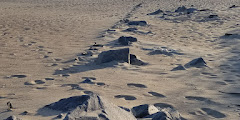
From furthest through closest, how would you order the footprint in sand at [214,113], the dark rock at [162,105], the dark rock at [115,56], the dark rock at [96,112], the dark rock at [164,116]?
1. the dark rock at [115,56]
2. the dark rock at [162,105]
3. the footprint in sand at [214,113]
4. the dark rock at [164,116]
5. the dark rock at [96,112]

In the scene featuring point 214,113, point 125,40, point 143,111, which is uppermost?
point 125,40

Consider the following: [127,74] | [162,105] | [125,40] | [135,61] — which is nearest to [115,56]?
[135,61]

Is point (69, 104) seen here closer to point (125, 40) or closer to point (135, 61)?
point (135, 61)

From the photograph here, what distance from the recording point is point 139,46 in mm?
6273

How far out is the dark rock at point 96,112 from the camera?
2043 millimetres

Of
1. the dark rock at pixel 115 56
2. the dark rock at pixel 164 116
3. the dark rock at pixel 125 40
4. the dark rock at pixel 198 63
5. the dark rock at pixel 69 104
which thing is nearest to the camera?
the dark rock at pixel 164 116

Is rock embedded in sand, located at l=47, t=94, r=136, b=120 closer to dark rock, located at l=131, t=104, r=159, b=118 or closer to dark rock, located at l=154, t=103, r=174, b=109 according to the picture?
dark rock, located at l=131, t=104, r=159, b=118

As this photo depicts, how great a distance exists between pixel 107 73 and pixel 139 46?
87.7 inches

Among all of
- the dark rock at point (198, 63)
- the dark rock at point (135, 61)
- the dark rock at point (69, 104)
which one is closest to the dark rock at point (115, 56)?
the dark rock at point (135, 61)

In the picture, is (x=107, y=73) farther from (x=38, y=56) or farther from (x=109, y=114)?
(x=109, y=114)

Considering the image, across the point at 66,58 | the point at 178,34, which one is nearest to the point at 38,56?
the point at 66,58

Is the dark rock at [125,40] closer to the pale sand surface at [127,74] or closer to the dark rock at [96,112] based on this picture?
the pale sand surface at [127,74]

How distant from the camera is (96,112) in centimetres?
216

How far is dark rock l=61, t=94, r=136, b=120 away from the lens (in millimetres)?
2043
